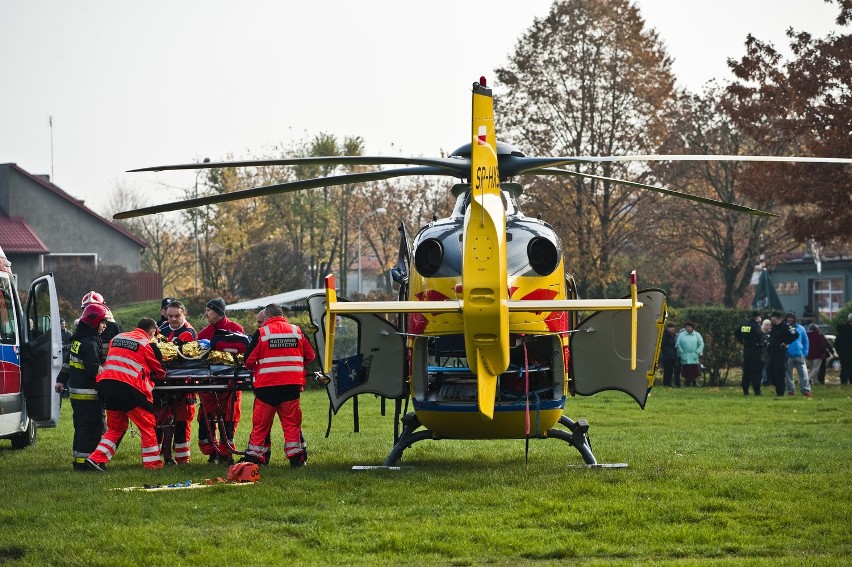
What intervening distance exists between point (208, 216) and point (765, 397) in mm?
39841

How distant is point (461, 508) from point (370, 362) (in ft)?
10.5

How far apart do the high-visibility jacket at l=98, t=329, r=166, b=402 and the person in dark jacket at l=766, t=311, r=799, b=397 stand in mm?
Result: 16665

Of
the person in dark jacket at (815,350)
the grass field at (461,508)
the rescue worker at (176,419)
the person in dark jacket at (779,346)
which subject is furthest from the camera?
the person in dark jacket at (815,350)

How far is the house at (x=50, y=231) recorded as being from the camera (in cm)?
5138

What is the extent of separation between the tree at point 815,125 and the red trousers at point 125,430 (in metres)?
19.4

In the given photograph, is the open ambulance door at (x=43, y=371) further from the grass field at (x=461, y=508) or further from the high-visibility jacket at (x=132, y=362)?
the high-visibility jacket at (x=132, y=362)

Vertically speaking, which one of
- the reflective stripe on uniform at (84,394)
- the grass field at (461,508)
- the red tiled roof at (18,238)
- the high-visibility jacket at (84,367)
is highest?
the red tiled roof at (18,238)

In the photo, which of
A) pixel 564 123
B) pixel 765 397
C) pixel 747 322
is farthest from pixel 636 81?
pixel 765 397

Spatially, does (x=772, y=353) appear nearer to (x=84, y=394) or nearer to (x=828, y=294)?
(x=84, y=394)

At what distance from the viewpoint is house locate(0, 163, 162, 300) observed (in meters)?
51.4

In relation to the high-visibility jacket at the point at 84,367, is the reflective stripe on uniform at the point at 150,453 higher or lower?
lower

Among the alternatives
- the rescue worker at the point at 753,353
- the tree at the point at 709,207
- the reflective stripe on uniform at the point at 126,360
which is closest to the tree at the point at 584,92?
the tree at the point at 709,207

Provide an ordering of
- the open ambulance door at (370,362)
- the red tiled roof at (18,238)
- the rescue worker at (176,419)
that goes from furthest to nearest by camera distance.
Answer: the red tiled roof at (18,238) → the rescue worker at (176,419) → the open ambulance door at (370,362)

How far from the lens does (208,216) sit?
5953 cm
